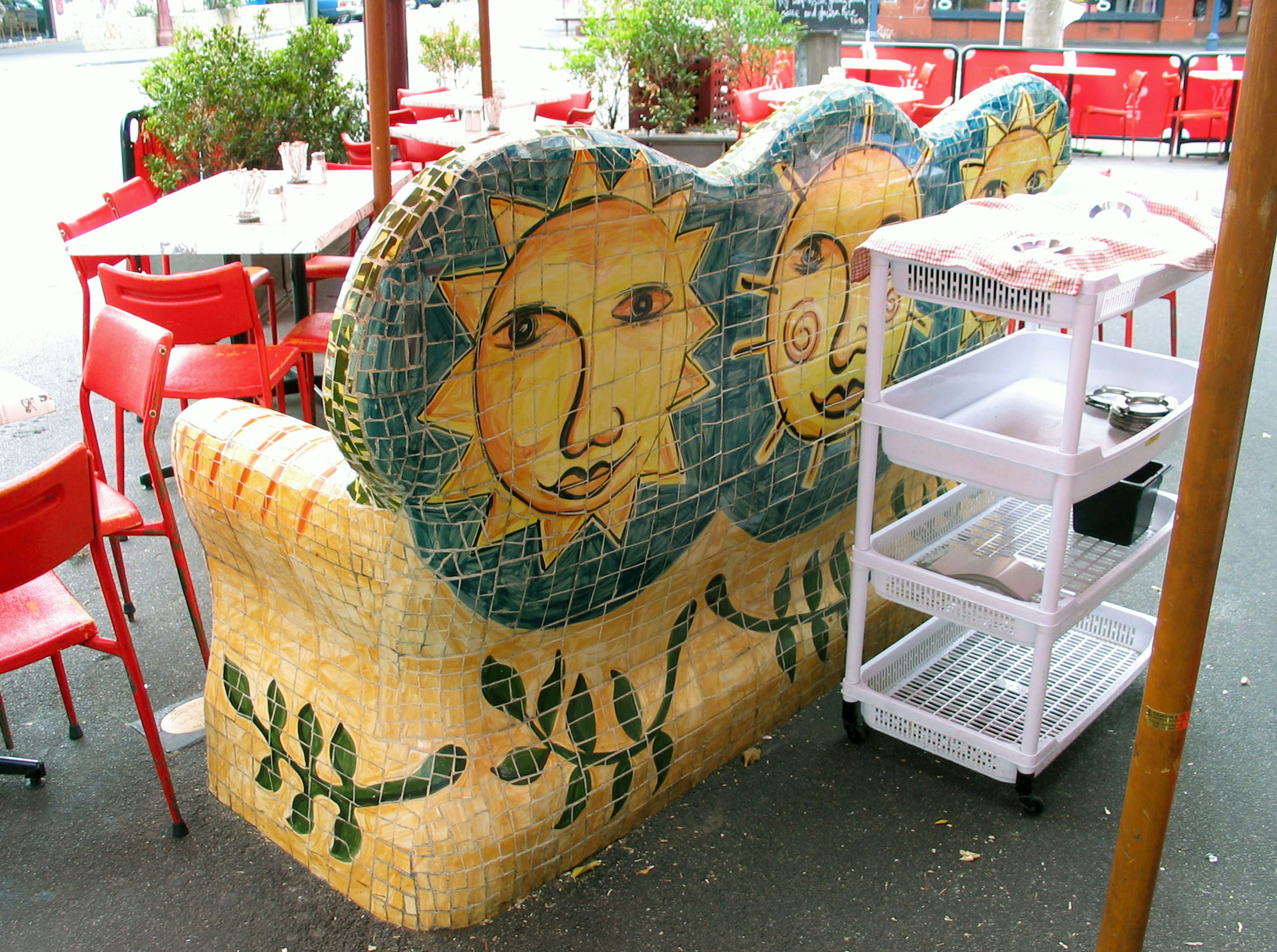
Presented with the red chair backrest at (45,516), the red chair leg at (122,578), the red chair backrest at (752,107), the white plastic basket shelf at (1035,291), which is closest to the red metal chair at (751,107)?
the red chair backrest at (752,107)

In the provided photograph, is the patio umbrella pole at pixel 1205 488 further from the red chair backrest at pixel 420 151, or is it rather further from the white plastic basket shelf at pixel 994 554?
the red chair backrest at pixel 420 151

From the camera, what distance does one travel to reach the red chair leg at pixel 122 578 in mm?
3125

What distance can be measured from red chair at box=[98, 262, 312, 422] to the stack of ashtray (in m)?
Answer: 2.48

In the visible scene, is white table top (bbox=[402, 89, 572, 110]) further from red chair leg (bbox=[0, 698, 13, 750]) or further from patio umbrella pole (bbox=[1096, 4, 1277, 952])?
patio umbrella pole (bbox=[1096, 4, 1277, 952])

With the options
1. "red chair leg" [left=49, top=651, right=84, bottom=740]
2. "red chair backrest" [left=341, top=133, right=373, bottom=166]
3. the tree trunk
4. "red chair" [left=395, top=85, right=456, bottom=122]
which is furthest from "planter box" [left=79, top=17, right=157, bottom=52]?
Answer: "red chair leg" [left=49, top=651, right=84, bottom=740]

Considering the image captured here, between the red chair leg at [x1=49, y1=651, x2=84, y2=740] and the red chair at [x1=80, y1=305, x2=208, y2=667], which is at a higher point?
the red chair at [x1=80, y1=305, x2=208, y2=667]

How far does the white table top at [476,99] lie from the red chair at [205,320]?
2835mm

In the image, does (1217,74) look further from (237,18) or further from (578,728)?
(578,728)

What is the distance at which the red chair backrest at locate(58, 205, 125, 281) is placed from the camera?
167 inches

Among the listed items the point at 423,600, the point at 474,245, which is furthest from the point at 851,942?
the point at 474,245

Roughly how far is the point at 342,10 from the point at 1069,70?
1322cm

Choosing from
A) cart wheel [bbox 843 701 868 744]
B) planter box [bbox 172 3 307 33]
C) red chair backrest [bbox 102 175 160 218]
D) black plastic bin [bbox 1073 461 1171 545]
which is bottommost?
cart wheel [bbox 843 701 868 744]

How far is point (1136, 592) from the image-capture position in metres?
3.54

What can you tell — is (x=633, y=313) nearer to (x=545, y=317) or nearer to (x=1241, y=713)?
(x=545, y=317)
